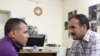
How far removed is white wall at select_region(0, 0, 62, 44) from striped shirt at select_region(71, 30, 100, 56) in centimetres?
289

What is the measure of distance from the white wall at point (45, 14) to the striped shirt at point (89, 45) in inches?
114

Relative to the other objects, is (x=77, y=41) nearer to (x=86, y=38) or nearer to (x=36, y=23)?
(x=86, y=38)

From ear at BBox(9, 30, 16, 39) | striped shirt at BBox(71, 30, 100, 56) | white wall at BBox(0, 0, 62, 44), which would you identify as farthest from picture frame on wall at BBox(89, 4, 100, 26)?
ear at BBox(9, 30, 16, 39)

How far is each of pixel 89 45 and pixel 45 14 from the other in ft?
10.4

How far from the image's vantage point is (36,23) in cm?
500

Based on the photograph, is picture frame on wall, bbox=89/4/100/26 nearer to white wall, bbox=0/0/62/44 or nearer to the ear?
white wall, bbox=0/0/62/44

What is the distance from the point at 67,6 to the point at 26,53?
2044mm

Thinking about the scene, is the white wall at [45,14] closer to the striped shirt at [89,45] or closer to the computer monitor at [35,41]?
the computer monitor at [35,41]

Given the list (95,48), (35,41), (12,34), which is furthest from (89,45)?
(35,41)

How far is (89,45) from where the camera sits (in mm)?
2088

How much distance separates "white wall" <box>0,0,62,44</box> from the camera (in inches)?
186

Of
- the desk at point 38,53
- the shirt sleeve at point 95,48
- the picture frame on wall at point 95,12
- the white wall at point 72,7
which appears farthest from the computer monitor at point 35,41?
the shirt sleeve at point 95,48

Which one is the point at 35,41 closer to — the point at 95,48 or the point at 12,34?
the point at 95,48

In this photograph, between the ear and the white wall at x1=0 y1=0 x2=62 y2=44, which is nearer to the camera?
the ear
